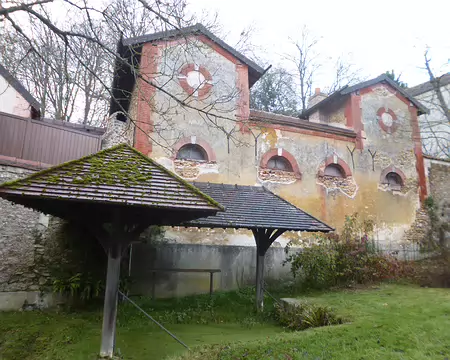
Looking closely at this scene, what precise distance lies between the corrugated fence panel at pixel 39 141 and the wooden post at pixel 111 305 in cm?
508

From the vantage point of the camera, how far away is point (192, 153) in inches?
475

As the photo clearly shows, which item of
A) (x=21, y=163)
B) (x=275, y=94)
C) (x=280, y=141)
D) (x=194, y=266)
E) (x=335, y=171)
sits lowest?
(x=194, y=266)

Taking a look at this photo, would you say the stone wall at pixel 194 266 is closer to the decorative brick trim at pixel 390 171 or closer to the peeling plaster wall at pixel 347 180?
the peeling plaster wall at pixel 347 180

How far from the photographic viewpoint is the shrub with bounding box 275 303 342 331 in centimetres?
672

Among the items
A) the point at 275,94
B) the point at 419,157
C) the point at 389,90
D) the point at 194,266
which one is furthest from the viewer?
the point at 275,94

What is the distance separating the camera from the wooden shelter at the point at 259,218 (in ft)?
26.2

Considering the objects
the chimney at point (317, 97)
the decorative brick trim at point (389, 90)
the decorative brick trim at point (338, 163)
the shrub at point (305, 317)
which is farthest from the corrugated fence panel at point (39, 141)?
the chimney at point (317, 97)

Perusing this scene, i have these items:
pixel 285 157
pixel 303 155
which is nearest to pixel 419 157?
pixel 303 155

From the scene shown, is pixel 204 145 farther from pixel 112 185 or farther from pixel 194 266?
pixel 112 185

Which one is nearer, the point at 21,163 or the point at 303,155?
the point at 21,163

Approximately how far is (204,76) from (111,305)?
895 cm

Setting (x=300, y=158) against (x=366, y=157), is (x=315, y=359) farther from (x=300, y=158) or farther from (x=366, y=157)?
(x=366, y=157)

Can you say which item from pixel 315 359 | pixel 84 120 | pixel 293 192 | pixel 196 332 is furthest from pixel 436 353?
pixel 84 120

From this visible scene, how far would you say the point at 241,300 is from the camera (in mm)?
9734
